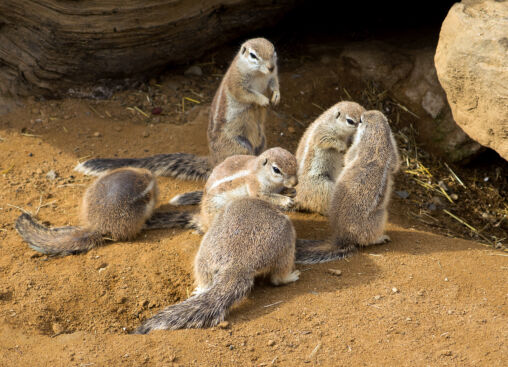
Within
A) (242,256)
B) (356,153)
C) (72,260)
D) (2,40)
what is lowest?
(72,260)

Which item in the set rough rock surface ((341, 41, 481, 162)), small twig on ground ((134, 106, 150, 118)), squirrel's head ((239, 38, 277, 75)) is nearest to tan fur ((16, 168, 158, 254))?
squirrel's head ((239, 38, 277, 75))

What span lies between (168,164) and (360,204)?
3009mm

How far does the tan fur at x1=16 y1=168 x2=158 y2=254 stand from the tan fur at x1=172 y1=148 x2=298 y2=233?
2.66 feet

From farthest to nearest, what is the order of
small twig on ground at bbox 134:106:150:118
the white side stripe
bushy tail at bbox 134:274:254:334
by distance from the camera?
small twig on ground at bbox 134:106:150:118
the white side stripe
bushy tail at bbox 134:274:254:334

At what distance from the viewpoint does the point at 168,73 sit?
10227 millimetres

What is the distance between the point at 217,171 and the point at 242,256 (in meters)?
1.66

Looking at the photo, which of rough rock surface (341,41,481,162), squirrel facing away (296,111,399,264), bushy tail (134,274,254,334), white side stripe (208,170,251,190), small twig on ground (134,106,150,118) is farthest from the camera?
rough rock surface (341,41,481,162)

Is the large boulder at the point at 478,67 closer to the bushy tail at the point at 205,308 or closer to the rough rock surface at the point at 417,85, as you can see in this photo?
the rough rock surface at the point at 417,85

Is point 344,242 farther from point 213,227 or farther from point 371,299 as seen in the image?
point 213,227

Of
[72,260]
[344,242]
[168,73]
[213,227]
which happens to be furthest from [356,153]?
[168,73]

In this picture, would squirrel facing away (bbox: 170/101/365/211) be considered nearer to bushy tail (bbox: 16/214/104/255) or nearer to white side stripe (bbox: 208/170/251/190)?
white side stripe (bbox: 208/170/251/190)

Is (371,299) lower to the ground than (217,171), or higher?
lower

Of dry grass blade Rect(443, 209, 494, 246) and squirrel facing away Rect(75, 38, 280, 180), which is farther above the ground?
squirrel facing away Rect(75, 38, 280, 180)

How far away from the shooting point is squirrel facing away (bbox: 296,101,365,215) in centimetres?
746
